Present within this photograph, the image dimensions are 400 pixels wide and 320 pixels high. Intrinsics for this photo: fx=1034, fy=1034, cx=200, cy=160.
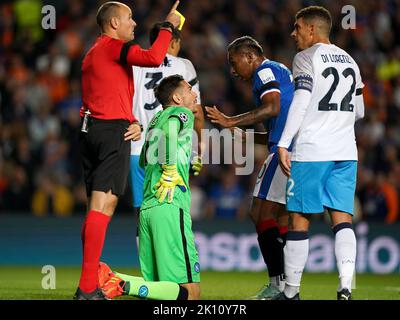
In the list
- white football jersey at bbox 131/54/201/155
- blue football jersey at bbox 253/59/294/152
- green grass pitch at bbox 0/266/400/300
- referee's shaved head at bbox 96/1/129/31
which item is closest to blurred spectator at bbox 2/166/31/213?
green grass pitch at bbox 0/266/400/300

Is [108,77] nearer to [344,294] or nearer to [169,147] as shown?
[169,147]

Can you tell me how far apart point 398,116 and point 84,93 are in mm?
9616

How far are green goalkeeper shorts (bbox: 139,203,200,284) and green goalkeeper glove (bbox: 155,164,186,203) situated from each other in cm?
8

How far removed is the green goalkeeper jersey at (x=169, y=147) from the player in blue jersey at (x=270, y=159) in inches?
44.2

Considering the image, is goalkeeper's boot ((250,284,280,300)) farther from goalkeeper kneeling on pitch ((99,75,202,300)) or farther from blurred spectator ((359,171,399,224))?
blurred spectator ((359,171,399,224))

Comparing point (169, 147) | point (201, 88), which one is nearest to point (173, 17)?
point (169, 147)

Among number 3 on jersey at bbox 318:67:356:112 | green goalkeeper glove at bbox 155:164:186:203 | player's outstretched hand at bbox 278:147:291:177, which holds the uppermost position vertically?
number 3 on jersey at bbox 318:67:356:112

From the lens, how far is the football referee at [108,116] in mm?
8172

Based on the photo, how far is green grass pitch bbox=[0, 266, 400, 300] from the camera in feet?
31.0

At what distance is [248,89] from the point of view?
1759cm

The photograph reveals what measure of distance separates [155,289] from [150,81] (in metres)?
3.09

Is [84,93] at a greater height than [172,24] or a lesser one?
lesser

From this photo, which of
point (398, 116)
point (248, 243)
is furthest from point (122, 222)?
point (398, 116)

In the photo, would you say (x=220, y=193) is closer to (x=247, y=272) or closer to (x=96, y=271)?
(x=247, y=272)
